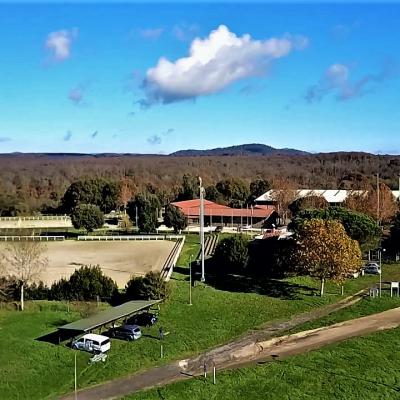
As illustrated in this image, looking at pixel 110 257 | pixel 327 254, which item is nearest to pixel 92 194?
pixel 110 257

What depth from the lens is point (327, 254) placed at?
41281mm

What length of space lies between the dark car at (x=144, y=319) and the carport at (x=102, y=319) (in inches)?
15.1

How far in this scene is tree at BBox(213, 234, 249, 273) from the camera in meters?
47.0

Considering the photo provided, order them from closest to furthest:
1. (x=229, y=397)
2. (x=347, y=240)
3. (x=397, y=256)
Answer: (x=229, y=397)
(x=347, y=240)
(x=397, y=256)

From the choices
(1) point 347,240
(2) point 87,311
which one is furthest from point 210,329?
(1) point 347,240

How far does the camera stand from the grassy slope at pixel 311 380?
24.9m

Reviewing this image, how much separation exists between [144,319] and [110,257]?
70.6ft

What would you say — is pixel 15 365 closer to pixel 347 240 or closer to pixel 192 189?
pixel 347 240

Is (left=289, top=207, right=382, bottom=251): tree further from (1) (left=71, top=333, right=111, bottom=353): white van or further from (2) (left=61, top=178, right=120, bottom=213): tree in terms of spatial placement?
(2) (left=61, top=178, right=120, bottom=213): tree

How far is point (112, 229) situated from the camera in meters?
76.1

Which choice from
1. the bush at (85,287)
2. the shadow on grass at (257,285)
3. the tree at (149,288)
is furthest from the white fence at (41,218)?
the tree at (149,288)

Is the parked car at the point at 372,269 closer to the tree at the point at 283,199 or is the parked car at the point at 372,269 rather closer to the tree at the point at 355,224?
the tree at the point at 355,224

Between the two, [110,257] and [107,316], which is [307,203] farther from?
[107,316]

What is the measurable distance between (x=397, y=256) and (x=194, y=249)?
63.3 feet
